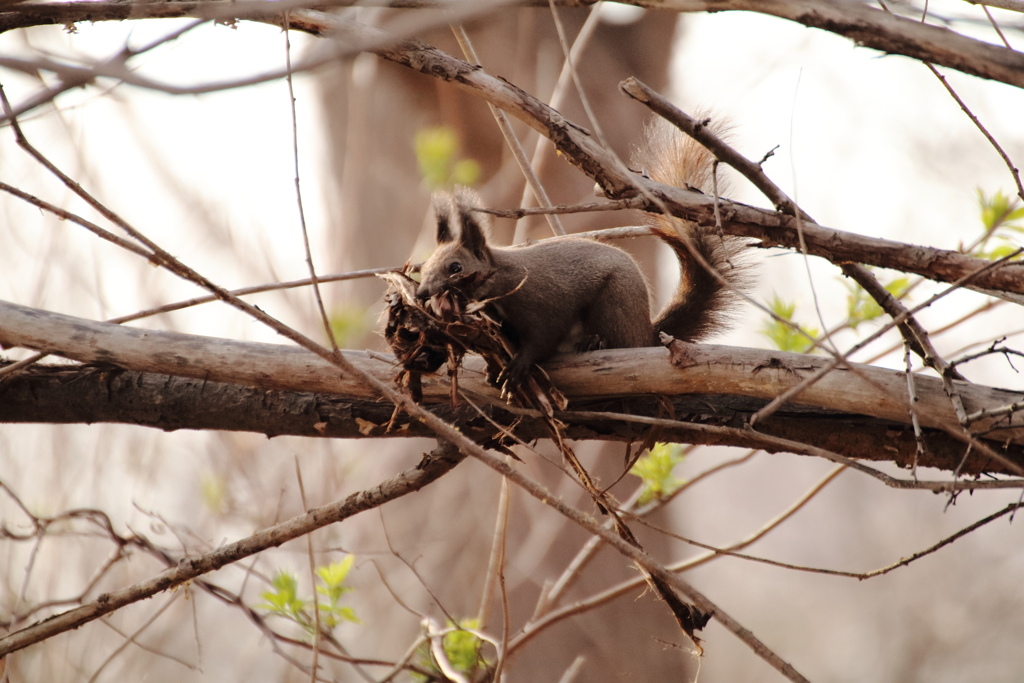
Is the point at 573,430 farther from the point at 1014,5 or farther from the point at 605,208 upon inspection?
the point at 1014,5

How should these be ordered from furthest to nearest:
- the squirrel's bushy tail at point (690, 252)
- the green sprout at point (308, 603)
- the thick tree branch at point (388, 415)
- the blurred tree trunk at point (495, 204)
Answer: the blurred tree trunk at point (495, 204) < the green sprout at point (308, 603) < the squirrel's bushy tail at point (690, 252) < the thick tree branch at point (388, 415)

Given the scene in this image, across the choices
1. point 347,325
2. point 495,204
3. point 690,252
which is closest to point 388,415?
point 690,252

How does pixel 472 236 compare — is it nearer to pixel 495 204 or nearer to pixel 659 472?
pixel 659 472

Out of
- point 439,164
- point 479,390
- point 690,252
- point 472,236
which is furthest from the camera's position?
point 439,164

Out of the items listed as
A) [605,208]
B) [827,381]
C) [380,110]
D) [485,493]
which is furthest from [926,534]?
[605,208]

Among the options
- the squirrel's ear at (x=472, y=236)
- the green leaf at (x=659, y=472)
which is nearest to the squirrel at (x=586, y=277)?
the squirrel's ear at (x=472, y=236)

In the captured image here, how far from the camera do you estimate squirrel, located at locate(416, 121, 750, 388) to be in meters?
2.40

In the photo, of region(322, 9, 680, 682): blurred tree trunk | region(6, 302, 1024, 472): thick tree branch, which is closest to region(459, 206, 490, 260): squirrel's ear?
region(6, 302, 1024, 472): thick tree branch

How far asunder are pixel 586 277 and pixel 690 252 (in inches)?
14.3

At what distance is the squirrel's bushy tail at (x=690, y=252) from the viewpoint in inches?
94.2

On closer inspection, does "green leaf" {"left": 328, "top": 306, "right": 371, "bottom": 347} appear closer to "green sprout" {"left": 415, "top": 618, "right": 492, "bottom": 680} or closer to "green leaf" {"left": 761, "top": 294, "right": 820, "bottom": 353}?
"green sprout" {"left": 415, "top": 618, "right": 492, "bottom": 680}

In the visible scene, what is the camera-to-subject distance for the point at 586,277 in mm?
2619

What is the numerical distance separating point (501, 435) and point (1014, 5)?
134 cm

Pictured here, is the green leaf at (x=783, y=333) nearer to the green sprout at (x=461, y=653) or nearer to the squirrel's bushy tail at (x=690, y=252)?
the squirrel's bushy tail at (x=690, y=252)
